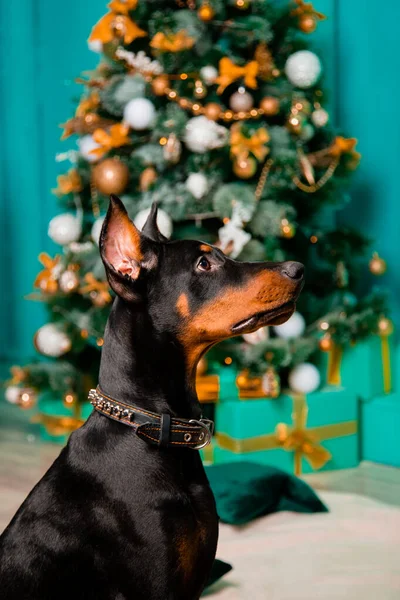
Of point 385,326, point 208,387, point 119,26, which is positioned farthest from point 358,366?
point 119,26

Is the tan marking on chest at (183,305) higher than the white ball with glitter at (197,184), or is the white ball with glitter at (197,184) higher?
the tan marking on chest at (183,305)

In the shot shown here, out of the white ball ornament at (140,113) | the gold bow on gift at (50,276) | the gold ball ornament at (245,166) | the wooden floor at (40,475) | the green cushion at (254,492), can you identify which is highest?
the white ball ornament at (140,113)

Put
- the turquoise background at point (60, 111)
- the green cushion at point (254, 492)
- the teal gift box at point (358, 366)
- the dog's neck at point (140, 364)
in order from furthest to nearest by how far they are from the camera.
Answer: the turquoise background at point (60, 111), the teal gift box at point (358, 366), the green cushion at point (254, 492), the dog's neck at point (140, 364)

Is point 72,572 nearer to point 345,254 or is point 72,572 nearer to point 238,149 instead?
point 238,149

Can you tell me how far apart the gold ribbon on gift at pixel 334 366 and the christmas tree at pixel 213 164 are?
7cm

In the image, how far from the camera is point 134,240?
5.01ft

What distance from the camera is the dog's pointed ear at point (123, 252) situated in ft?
4.86

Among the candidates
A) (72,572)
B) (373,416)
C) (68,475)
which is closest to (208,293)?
(68,475)

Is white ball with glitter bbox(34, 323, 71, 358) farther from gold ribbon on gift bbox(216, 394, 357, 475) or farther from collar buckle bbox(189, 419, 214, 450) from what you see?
collar buckle bbox(189, 419, 214, 450)

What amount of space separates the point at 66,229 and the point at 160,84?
74 cm

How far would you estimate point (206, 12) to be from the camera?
3.14m

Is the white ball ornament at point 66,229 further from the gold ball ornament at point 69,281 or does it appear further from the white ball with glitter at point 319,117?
the white ball with glitter at point 319,117

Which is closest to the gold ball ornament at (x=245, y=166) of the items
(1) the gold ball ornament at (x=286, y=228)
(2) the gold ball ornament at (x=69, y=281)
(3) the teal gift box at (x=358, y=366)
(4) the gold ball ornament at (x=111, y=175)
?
(1) the gold ball ornament at (x=286, y=228)

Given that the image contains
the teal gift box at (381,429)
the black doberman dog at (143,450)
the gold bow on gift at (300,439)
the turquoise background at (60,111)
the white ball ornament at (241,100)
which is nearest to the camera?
the black doberman dog at (143,450)
